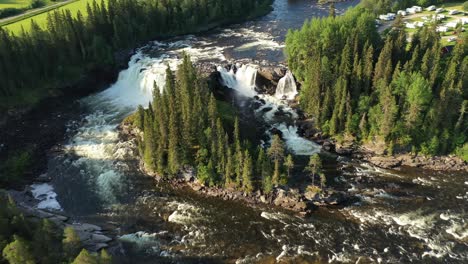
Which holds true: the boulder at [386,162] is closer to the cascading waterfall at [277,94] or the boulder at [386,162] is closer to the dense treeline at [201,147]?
the cascading waterfall at [277,94]

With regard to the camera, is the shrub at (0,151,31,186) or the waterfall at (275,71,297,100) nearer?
the shrub at (0,151,31,186)

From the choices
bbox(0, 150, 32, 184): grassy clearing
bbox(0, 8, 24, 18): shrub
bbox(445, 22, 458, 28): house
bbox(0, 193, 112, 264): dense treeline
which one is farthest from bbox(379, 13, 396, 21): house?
bbox(0, 8, 24, 18): shrub

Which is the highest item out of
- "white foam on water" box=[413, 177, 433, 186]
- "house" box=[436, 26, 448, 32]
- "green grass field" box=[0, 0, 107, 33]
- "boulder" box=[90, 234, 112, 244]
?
"green grass field" box=[0, 0, 107, 33]

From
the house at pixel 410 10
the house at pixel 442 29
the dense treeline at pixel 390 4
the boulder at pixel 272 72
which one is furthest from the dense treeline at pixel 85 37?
the house at pixel 442 29

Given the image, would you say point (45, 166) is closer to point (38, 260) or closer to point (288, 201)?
point (38, 260)

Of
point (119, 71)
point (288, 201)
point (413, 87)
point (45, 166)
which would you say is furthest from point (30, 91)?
point (413, 87)

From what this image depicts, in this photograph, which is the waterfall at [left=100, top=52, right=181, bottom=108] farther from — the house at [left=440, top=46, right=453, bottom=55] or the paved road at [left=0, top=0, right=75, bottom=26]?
the house at [left=440, top=46, right=453, bottom=55]
